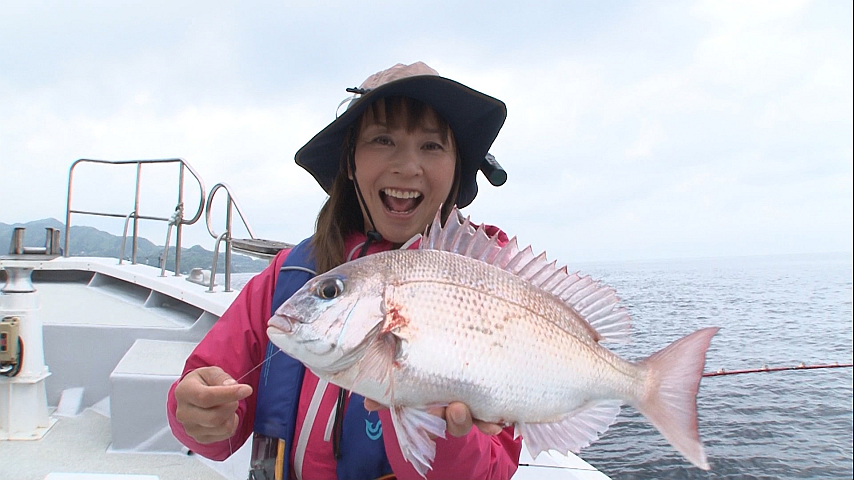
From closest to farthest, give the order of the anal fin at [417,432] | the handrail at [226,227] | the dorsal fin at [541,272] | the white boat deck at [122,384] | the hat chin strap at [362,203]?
1. the anal fin at [417,432]
2. the dorsal fin at [541,272]
3. the hat chin strap at [362,203]
4. the white boat deck at [122,384]
5. the handrail at [226,227]

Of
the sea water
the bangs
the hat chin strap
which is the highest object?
the bangs

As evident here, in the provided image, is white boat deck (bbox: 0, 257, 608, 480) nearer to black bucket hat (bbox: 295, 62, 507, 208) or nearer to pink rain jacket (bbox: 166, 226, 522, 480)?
pink rain jacket (bbox: 166, 226, 522, 480)

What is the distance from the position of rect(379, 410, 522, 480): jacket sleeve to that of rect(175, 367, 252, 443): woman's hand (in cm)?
36

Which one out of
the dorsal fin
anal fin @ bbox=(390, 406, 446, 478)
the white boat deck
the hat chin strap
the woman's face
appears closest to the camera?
anal fin @ bbox=(390, 406, 446, 478)

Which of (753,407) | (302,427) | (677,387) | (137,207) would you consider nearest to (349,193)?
(302,427)

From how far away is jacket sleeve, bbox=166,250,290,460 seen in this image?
152 centimetres

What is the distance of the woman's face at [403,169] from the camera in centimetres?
158

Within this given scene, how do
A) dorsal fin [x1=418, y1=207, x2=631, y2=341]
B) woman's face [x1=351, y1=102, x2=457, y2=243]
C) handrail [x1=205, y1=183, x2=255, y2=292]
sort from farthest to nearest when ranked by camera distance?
1. handrail [x1=205, y1=183, x2=255, y2=292]
2. woman's face [x1=351, y1=102, x2=457, y2=243]
3. dorsal fin [x1=418, y1=207, x2=631, y2=341]

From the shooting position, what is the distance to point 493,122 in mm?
1707

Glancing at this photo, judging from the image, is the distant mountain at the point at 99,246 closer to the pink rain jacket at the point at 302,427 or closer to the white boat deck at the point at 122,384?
the white boat deck at the point at 122,384

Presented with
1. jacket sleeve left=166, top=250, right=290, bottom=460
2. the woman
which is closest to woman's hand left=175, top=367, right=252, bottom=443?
the woman

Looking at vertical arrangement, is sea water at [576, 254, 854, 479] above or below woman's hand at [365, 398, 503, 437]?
below

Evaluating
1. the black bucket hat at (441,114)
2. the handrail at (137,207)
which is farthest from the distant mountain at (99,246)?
the black bucket hat at (441,114)

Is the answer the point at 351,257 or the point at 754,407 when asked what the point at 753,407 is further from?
the point at 351,257
